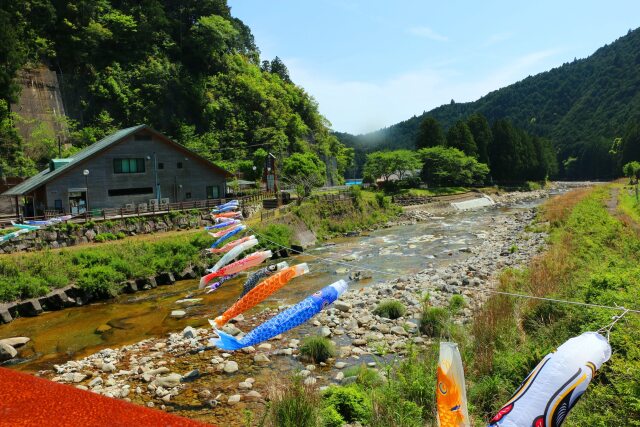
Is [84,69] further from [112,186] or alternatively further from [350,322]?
[350,322]

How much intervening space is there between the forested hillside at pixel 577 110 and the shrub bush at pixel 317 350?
298 feet

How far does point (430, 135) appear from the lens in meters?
65.9

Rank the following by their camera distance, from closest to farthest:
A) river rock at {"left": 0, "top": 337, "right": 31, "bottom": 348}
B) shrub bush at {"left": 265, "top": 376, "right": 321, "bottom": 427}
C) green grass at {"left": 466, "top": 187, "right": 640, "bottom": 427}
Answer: green grass at {"left": 466, "top": 187, "right": 640, "bottom": 427}, shrub bush at {"left": 265, "top": 376, "right": 321, "bottom": 427}, river rock at {"left": 0, "top": 337, "right": 31, "bottom": 348}

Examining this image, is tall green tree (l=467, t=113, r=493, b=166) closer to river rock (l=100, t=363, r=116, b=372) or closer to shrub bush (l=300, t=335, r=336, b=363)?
shrub bush (l=300, t=335, r=336, b=363)

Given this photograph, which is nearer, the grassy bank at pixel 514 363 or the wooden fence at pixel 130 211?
the grassy bank at pixel 514 363

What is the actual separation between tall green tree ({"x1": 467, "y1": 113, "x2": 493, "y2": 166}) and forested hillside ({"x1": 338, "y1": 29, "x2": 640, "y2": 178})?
101ft

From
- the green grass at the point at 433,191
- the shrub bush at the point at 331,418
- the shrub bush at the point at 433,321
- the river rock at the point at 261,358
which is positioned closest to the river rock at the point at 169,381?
the river rock at the point at 261,358

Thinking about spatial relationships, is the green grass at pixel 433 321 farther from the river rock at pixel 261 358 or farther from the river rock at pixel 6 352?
the river rock at pixel 6 352

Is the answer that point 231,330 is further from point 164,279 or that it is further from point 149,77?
point 149,77

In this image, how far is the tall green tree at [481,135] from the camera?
226 feet

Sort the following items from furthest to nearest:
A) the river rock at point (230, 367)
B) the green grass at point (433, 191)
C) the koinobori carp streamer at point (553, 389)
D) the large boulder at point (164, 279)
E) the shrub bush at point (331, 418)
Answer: the green grass at point (433, 191) → the large boulder at point (164, 279) → the river rock at point (230, 367) → the shrub bush at point (331, 418) → the koinobori carp streamer at point (553, 389)

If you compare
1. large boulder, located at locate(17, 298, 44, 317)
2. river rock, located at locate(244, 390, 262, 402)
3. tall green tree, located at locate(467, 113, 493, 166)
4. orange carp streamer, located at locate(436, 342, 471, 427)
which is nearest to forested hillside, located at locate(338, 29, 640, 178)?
tall green tree, located at locate(467, 113, 493, 166)

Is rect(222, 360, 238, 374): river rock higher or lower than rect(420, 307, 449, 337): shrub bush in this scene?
lower

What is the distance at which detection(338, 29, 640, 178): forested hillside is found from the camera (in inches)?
3907
